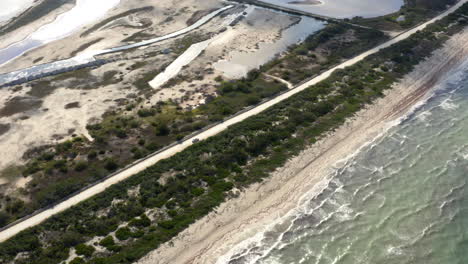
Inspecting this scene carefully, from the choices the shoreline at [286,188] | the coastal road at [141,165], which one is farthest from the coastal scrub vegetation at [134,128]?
the shoreline at [286,188]

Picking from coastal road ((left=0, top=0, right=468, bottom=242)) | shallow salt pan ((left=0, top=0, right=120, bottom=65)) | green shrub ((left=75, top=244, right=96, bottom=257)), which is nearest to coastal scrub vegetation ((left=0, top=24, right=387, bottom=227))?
coastal road ((left=0, top=0, right=468, bottom=242))

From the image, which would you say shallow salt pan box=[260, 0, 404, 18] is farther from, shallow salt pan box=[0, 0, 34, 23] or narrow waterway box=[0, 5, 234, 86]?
shallow salt pan box=[0, 0, 34, 23]

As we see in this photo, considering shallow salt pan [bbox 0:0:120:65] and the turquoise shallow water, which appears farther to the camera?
shallow salt pan [bbox 0:0:120:65]

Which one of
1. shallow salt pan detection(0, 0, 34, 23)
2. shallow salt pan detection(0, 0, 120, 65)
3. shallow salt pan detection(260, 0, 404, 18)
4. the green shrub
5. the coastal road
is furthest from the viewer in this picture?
shallow salt pan detection(0, 0, 34, 23)

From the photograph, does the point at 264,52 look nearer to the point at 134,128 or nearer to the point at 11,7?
the point at 134,128

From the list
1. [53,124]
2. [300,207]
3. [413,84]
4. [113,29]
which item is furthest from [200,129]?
[113,29]

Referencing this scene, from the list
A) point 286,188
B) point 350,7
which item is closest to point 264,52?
point 350,7

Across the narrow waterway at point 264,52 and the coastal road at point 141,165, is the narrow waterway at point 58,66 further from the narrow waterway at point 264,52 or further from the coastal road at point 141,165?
the coastal road at point 141,165
